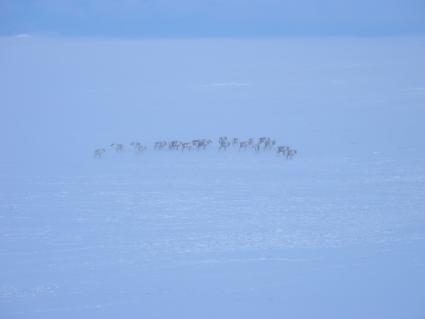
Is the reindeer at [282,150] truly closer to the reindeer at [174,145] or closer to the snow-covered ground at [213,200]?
the snow-covered ground at [213,200]

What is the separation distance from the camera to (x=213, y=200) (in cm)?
256

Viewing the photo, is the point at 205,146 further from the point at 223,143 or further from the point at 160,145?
the point at 160,145

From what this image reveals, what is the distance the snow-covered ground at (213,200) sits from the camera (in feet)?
6.68

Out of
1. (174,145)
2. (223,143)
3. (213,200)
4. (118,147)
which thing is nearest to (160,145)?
(174,145)

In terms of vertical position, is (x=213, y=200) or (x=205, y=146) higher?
(x=205, y=146)

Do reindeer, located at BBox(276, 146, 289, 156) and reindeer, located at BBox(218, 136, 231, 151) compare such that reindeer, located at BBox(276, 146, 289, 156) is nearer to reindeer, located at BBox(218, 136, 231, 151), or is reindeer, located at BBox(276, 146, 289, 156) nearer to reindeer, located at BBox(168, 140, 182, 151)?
reindeer, located at BBox(218, 136, 231, 151)

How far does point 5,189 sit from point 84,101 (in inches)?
52.1

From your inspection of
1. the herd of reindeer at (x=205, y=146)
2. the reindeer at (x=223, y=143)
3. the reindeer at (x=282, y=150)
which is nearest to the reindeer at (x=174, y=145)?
the herd of reindeer at (x=205, y=146)

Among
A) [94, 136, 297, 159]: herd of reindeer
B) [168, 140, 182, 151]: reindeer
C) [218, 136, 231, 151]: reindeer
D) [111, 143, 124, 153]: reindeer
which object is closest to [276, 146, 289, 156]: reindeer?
[94, 136, 297, 159]: herd of reindeer

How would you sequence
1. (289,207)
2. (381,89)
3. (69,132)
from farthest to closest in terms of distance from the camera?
(381,89) < (69,132) < (289,207)

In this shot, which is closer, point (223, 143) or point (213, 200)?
point (213, 200)

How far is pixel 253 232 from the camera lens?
2340 millimetres

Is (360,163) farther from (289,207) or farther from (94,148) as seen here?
(94,148)

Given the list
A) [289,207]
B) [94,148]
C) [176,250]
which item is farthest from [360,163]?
[94,148]
